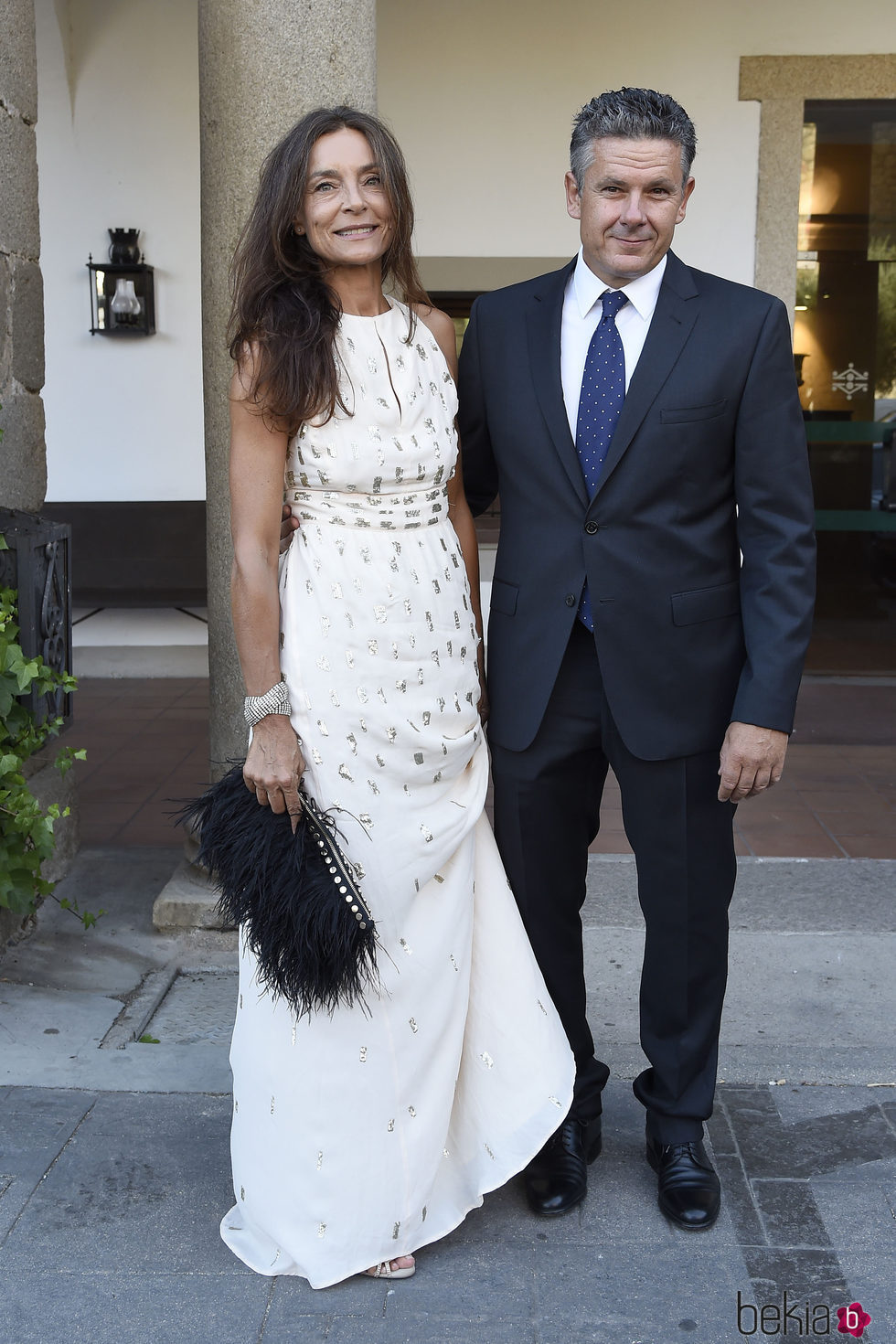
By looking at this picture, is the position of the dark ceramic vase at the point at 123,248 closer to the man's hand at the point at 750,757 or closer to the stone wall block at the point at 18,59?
the stone wall block at the point at 18,59

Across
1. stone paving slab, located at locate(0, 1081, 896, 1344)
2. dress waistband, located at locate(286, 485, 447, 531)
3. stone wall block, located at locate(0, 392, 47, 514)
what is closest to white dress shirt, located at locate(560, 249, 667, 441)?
dress waistband, located at locate(286, 485, 447, 531)

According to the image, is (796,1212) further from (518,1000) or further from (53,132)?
(53,132)

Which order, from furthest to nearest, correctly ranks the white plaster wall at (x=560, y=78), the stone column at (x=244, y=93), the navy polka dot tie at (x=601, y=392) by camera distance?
the white plaster wall at (x=560, y=78)
the stone column at (x=244, y=93)
the navy polka dot tie at (x=601, y=392)

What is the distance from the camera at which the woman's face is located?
7.48 ft

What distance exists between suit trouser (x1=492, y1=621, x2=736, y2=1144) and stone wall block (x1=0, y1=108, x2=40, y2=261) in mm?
2233

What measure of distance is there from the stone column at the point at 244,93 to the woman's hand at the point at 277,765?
1.51m

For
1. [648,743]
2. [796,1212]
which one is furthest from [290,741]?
[796,1212]

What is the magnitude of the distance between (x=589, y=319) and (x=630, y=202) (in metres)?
0.24

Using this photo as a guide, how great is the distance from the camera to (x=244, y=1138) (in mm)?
2477

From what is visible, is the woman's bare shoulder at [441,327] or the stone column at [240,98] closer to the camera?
the woman's bare shoulder at [441,327]

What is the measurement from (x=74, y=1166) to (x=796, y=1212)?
145 centimetres

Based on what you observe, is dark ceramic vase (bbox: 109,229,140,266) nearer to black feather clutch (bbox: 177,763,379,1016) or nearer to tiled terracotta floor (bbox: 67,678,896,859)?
tiled terracotta floor (bbox: 67,678,896,859)

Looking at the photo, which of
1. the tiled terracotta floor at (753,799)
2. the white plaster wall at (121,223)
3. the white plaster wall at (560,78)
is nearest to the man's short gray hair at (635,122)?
the tiled terracotta floor at (753,799)

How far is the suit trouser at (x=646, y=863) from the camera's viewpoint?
255cm
